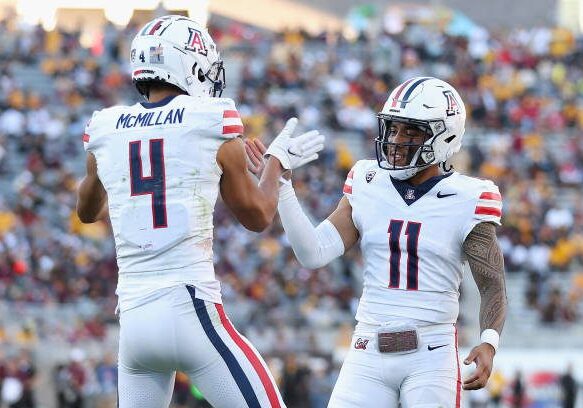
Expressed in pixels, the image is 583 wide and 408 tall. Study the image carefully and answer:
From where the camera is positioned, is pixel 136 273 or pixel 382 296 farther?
pixel 382 296

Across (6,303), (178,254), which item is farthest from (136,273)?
(6,303)

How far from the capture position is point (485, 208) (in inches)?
236

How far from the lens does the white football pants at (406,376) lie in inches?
229

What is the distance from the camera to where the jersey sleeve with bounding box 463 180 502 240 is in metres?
5.99

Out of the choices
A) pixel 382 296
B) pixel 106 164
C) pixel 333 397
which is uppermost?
pixel 106 164

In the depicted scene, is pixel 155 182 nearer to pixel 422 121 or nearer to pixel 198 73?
pixel 198 73

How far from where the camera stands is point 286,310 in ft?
62.4

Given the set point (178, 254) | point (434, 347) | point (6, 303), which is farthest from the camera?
point (6, 303)

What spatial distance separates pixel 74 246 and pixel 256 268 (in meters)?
2.58

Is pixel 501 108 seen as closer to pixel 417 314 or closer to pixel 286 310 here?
pixel 286 310

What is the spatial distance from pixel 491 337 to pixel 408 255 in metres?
0.49

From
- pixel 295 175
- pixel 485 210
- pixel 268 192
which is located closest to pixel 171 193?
pixel 268 192

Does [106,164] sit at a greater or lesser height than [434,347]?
greater

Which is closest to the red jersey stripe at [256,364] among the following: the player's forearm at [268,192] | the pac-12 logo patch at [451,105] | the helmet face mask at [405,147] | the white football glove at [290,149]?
the player's forearm at [268,192]
